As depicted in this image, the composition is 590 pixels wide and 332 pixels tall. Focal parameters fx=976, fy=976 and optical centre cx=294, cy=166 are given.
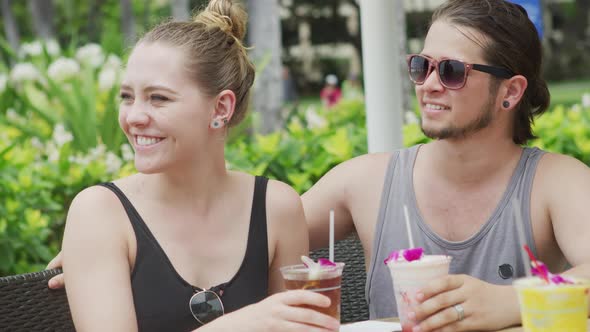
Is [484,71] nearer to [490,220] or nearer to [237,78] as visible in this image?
[490,220]

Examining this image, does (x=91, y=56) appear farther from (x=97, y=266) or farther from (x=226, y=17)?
(x=97, y=266)

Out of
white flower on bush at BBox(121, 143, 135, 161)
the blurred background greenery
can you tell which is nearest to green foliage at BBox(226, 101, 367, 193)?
the blurred background greenery

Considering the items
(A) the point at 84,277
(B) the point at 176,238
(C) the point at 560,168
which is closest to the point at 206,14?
(B) the point at 176,238

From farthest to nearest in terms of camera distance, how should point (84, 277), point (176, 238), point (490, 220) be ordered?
point (490, 220) < point (176, 238) < point (84, 277)

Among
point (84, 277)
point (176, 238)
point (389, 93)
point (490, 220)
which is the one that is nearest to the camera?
point (84, 277)

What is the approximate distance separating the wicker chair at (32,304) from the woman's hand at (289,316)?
547 mm

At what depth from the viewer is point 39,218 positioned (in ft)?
14.2

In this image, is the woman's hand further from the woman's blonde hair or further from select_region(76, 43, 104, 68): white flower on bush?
select_region(76, 43, 104, 68): white flower on bush

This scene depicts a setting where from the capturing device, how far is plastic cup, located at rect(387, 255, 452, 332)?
202 centimetres

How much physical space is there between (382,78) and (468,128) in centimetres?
104

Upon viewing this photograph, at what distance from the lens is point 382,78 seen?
12.2 feet

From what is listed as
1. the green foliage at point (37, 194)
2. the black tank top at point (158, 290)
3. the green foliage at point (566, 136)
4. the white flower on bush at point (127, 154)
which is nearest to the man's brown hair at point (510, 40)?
the black tank top at point (158, 290)

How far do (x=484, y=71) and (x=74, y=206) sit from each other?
1169 mm

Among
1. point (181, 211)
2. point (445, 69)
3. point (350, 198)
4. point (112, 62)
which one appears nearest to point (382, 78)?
point (350, 198)
